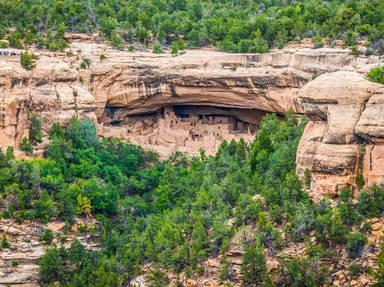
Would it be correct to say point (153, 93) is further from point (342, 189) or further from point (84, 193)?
point (342, 189)

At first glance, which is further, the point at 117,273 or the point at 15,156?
the point at 15,156

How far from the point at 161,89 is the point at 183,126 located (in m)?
1.78

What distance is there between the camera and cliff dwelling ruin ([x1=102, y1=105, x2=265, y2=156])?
4616 cm

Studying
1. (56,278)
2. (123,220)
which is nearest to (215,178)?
(123,220)

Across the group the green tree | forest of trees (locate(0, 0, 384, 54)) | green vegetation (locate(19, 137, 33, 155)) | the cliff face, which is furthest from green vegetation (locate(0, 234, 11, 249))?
forest of trees (locate(0, 0, 384, 54))

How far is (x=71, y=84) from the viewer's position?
4475 centimetres

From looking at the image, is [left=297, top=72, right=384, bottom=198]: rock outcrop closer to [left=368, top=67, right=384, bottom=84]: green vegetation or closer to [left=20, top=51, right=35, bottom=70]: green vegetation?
[left=368, top=67, right=384, bottom=84]: green vegetation

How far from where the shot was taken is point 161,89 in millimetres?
46188

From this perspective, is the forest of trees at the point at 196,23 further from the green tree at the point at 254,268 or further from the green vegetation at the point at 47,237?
the green tree at the point at 254,268

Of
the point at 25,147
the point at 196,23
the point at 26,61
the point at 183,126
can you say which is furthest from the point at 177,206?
the point at 196,23

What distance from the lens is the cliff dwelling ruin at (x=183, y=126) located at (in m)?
46.2

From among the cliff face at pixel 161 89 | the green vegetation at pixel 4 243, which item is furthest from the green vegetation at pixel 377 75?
the green vegetation at pixel 4 243

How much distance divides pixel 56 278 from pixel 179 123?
11.0 meters

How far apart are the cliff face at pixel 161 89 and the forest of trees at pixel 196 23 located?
3.76 feet
